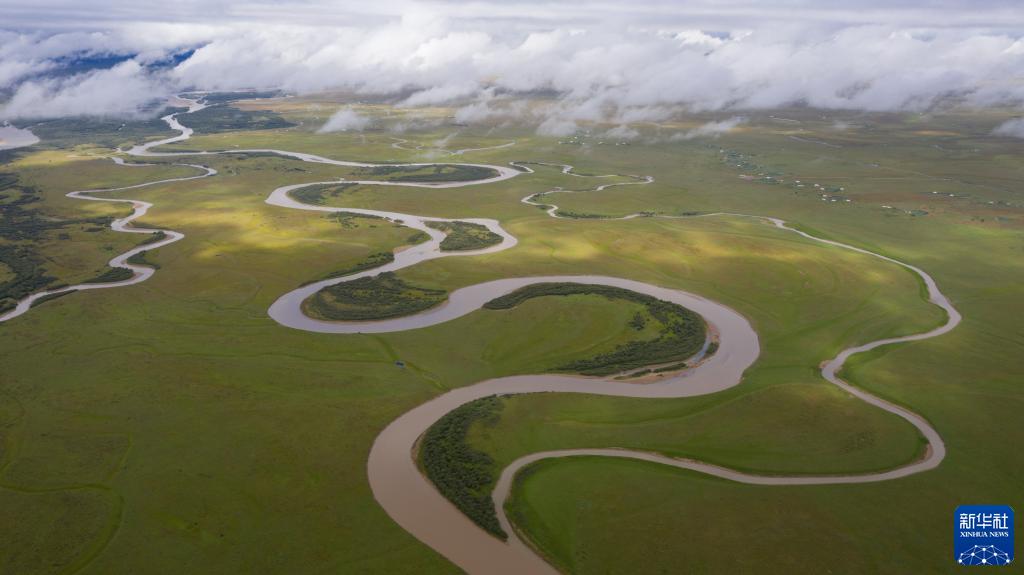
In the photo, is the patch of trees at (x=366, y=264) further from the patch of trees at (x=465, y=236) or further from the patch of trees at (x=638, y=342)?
the patch of trees at (x=638, y=342)

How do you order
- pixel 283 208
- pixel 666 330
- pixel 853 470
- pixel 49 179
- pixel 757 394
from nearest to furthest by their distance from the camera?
1. pixel 853 470
2. pixel 757 394
3. pixel 666 330
4. pixel 283 208
5. pixel 49 179

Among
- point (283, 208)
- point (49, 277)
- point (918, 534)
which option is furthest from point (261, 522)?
point (283, 208)

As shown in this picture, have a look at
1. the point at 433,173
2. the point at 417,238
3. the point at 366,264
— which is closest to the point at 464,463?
the point at 366,264

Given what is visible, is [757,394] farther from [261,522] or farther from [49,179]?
[49,179]

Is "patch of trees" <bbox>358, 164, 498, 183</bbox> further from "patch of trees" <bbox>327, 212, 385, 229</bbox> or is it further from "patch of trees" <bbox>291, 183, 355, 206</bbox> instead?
"patch of trees" <bbox>327, 212, 385, 229</bbox>

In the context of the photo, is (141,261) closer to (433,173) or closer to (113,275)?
(113,275)

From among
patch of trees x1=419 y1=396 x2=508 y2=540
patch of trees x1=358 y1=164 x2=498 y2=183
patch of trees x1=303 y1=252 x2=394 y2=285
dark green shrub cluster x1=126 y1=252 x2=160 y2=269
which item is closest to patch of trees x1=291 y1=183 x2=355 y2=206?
patch of trees x1=358 y1=164 x2=498 y2=183

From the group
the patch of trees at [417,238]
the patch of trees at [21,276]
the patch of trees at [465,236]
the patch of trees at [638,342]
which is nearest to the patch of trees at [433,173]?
the patch of trees at [465,236]
